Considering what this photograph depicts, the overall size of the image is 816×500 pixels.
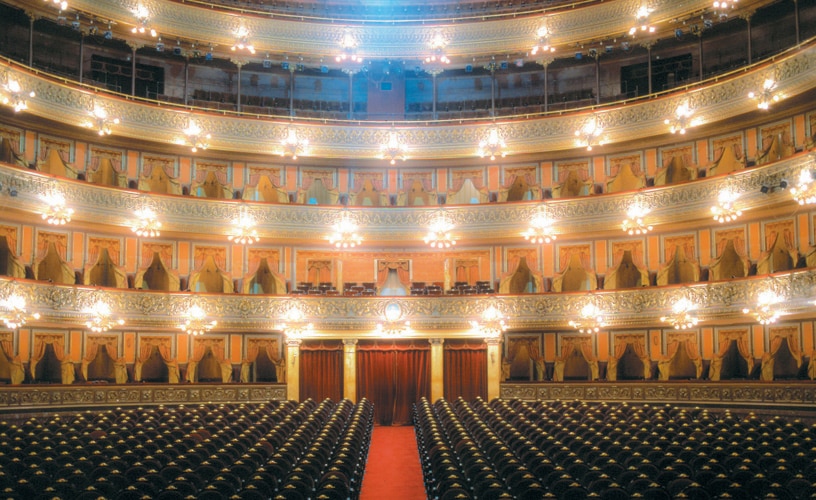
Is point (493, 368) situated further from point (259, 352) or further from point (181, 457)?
point (181, 457)

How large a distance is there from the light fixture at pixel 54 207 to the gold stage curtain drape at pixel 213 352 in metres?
6.53

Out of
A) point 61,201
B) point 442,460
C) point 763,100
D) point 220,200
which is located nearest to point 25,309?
point 61,201

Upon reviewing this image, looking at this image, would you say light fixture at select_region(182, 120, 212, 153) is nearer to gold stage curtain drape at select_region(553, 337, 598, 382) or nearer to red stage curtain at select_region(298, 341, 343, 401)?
red stage curtain at select_region(298, 341, 343, 401)

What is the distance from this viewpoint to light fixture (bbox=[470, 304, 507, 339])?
2791 centimetres

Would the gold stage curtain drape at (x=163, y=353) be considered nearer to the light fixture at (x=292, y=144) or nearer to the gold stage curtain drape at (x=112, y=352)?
the gold stage curtain drape at (x=112, y=352)

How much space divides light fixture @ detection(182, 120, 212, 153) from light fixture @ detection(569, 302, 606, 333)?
14.2 m

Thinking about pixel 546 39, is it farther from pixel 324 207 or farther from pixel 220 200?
pixel 220 200

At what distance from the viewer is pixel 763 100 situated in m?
24.6

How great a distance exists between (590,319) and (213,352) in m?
13.1

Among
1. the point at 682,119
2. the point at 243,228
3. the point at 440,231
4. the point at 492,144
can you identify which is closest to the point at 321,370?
the point at 243,228

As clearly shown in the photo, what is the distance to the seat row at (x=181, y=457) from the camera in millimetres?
9742

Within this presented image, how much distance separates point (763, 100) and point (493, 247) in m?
10.7

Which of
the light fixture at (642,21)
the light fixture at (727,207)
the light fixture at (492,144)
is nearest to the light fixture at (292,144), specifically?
the light fixture at (492,144)

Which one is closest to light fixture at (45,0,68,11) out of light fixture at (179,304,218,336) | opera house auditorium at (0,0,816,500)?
opera house auditorium at (0,0,816,500)
